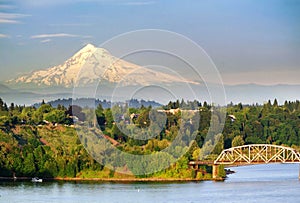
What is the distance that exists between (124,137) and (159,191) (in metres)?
20.5

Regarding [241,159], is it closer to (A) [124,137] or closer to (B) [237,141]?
(A) [124,137]

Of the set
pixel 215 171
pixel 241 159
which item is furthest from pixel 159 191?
pixel 241 159

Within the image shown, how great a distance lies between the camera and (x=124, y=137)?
7562cm

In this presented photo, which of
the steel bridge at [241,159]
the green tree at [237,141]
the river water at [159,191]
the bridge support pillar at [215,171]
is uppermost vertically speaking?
the green tree at [237,141]

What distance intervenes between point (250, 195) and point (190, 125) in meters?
29.3

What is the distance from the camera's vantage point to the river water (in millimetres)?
51625

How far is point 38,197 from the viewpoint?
2063 inches

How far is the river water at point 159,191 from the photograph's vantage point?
169 ft

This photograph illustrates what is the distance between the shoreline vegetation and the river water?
341 centimetres

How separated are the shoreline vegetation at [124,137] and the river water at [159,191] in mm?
3408

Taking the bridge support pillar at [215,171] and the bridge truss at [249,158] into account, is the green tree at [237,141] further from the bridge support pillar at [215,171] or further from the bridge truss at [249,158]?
the bridge support pillar at [215,171]

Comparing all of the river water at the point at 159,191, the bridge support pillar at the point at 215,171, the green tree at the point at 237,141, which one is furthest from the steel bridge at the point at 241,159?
the green tree at the point at 237,141

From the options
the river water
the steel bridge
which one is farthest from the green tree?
the river water

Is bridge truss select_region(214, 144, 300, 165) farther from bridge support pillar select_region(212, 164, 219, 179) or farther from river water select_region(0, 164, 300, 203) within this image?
river water select_region(0, 164, 300, 203)
